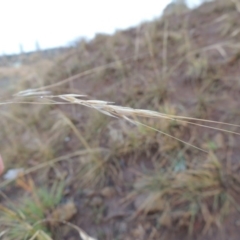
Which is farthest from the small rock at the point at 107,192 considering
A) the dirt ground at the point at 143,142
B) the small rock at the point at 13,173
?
the small rock at the point at 13,173

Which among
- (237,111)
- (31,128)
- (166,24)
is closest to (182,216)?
(237,111)

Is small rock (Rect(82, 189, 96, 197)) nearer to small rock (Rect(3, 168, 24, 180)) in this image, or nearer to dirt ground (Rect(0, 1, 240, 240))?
dirt ground (Rect(0, 1, 240, 240))

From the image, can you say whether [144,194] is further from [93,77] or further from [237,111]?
[93,77]

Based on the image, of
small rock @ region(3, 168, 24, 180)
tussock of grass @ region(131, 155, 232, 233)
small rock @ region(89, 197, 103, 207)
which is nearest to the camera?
tussock of grass @ region(131, 155, 232, 233)

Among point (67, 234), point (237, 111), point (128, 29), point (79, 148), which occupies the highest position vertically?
point (128, 29)

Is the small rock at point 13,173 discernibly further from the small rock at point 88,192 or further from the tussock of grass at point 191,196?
the tussock of grass at point 191,196

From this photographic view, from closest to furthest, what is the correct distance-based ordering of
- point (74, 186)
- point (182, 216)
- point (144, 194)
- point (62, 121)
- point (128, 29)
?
point (182, 216), point (144, 194), point (74, 186), point (62, 121), point (128, 29)

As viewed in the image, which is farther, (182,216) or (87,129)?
(87,129)

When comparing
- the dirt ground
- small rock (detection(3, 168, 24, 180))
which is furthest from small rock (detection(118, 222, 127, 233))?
small rock (detection(3, 168, 24, 180))
